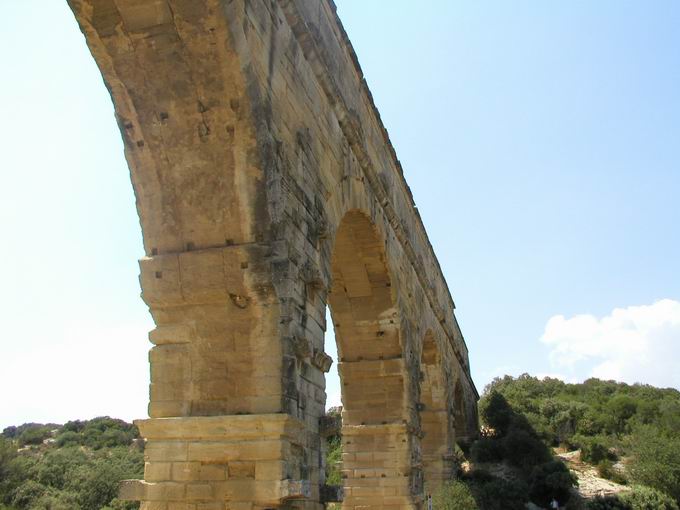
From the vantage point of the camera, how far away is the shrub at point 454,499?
13430 millimetres

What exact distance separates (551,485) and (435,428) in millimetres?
3847

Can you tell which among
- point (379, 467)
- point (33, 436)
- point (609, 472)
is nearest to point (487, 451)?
point (609, 472)

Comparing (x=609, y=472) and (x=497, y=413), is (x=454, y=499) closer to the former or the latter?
(x=609, y=472)

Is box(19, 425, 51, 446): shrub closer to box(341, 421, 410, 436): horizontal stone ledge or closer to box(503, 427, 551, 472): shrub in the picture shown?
box(503, 427, 551, 472): shrub

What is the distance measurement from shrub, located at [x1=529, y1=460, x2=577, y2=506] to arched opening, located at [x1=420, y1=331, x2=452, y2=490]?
3076 mm

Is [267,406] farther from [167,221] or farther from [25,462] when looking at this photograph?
[25,462]

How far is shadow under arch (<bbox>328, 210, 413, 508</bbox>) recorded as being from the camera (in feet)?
30.7

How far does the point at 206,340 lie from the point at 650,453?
55.9 ft

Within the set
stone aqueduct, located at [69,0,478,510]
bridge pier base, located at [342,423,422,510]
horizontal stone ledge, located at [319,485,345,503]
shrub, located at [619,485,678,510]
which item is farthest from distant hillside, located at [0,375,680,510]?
stone aqueduct, located at [69,0,478,510]

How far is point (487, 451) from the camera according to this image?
71.3 feet

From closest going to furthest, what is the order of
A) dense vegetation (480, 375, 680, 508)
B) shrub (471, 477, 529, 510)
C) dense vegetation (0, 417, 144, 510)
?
shrub (471, 477, 529, 510) → dense vegetation (480, 375, 680, 508) → dense vegetation (0, 417, 144, 510)

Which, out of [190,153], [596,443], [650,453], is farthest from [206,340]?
[596,443]

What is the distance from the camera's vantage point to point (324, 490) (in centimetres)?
504

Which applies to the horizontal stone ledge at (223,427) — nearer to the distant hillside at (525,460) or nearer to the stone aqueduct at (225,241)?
the stone aqueduct at (225,241)
